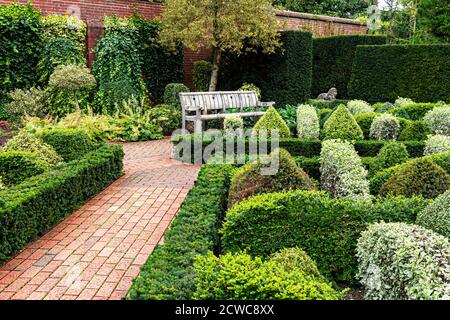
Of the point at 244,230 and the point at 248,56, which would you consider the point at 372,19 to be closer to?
the point at 248,56

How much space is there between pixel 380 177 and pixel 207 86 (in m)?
10.6

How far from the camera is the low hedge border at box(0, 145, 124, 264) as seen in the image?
4219mm

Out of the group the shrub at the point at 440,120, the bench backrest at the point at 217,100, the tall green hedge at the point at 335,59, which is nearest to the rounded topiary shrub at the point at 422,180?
the shrub at the point at 440,120

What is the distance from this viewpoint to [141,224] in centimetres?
518

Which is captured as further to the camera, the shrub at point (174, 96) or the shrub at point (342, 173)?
the shrub at point (174, 96)

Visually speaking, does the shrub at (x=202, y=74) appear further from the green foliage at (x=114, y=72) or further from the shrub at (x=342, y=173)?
the shrub at (x=342, y=173)

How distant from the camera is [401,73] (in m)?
14.6

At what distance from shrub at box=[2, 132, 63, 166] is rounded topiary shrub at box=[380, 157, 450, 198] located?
4546 millimetres

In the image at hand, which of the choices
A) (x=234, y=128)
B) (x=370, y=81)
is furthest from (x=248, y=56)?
(x=234, y=128)

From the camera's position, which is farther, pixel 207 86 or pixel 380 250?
pixel 207 86

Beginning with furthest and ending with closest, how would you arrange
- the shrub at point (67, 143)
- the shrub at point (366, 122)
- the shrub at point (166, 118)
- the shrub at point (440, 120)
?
the shrub at point (166, 118)
the shrub at point (440, 120)
the shrub at point (366, 122)
the shrub at point (67, 143)

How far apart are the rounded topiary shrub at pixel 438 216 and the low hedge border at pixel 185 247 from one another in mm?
1621

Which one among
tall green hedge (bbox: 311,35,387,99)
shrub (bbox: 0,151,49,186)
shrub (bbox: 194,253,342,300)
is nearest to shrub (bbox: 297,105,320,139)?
shrub (bbox: 0,151,49,186)

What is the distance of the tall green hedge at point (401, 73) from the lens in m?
14.0
